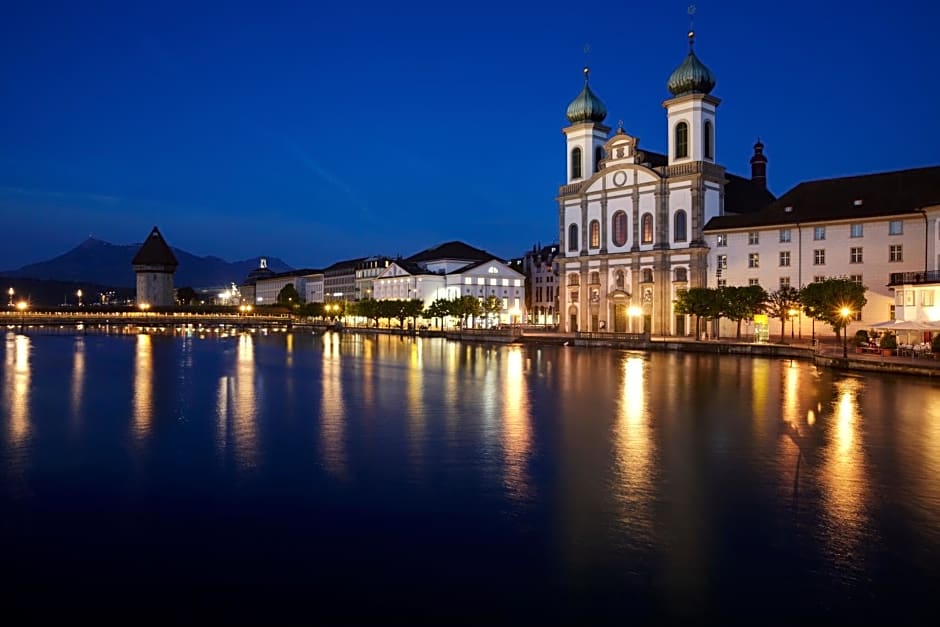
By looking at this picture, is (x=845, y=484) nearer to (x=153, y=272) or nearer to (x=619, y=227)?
(x=619, y=227)

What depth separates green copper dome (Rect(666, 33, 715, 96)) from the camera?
62.9 m

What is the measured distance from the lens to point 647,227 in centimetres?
6462

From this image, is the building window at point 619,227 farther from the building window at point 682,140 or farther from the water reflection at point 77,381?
the water reflection at point 77,381

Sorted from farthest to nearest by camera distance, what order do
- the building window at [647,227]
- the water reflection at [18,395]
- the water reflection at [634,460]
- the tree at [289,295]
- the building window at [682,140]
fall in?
the tree at [289,295] → the building window at [647,227] → the building window at [682,140] → the water reflection at [18,395] → the water reflection at [634,460]

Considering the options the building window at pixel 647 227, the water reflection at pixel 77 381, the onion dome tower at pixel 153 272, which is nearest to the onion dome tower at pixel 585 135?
the building window at pixel 647 227

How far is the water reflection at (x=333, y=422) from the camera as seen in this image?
14969mm

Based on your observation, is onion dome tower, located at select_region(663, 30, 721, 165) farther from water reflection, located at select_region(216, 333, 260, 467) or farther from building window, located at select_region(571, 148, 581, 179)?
water reflection, located at select_region(216, 333, 260, 467)

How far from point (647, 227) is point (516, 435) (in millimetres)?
49845

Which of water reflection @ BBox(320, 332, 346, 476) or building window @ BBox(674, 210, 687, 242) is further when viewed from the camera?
building window @ BBox(674, 210, 687, 242)

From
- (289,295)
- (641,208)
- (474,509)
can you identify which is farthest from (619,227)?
(289,295)

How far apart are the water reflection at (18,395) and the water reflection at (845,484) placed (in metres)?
15.7

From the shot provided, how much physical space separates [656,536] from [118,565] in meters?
6.70

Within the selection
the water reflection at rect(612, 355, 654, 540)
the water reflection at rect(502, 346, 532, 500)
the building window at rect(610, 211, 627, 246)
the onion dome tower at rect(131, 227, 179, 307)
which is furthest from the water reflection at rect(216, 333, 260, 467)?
the onion dome tower at rect(131, 227, 179, 307)

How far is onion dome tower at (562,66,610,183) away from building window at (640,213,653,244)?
8.56 meters
